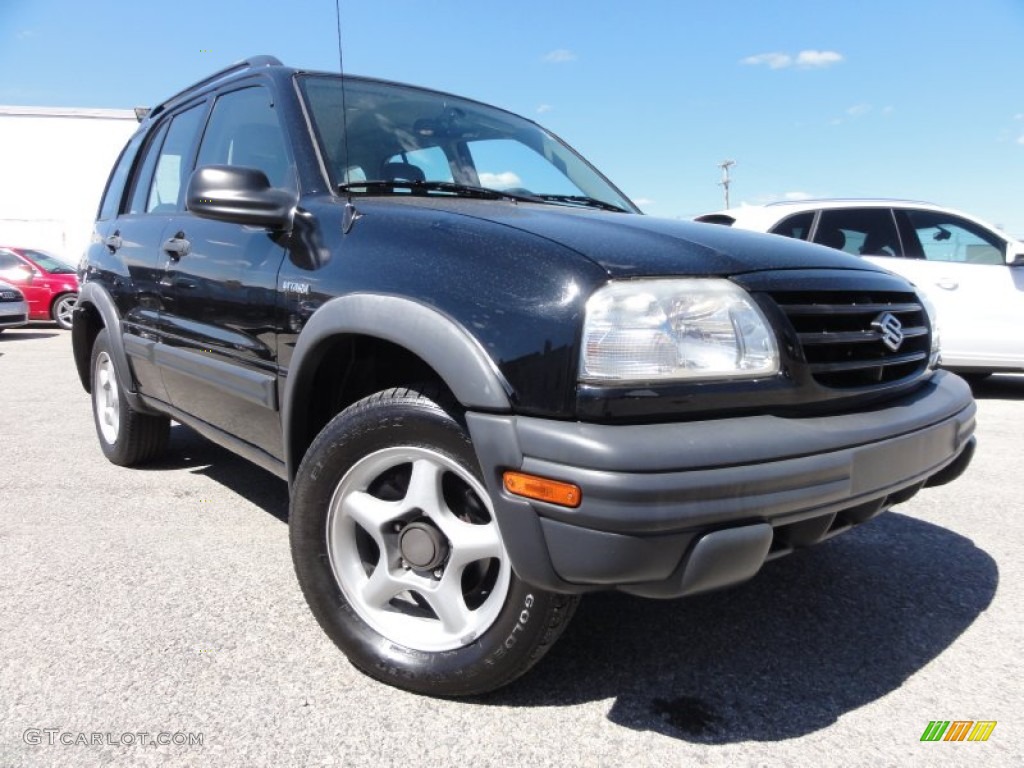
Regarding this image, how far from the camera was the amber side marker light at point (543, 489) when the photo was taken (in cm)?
155

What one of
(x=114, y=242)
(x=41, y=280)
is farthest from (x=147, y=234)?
(x=41, y=280)

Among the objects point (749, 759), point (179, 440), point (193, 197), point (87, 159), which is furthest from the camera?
point (87, 159)

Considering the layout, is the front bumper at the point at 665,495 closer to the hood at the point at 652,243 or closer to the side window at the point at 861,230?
the hood at the point at 652,243

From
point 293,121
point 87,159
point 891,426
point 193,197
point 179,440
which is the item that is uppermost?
point 87,159

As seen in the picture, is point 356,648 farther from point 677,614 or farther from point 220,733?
point 677,614

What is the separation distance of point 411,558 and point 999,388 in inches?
294

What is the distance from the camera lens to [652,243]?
1874 millimetres

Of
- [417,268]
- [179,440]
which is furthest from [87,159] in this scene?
[417,268]

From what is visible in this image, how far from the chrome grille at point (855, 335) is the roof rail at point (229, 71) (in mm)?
2146

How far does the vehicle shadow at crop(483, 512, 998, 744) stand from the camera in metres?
1.94

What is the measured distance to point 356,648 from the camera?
6.75 feet

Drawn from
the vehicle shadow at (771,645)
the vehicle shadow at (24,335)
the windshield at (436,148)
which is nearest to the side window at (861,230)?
the windshield at (436,148)

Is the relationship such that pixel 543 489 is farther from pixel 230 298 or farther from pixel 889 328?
pixel 230 298

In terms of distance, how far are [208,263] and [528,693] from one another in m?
1.87
